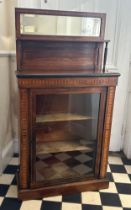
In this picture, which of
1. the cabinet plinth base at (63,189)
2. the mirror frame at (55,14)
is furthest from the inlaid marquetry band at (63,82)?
the cabinet plinth base at (63,189)

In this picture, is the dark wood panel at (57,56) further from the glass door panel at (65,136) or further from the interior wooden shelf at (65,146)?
the interior wooden shelf at (65,146)

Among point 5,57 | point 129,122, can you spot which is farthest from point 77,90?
point 129,122

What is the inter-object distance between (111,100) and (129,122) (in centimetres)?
76

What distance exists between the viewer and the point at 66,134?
5.63ft

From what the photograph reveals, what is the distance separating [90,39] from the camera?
5.08 feet

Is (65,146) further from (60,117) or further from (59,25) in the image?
(59,25)

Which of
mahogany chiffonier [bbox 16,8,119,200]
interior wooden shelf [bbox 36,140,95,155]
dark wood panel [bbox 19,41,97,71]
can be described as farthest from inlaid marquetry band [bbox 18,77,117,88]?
interior wooden shelf [bbox 36,140,95,155]

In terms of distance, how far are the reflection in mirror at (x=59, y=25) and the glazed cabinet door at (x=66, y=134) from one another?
0.47m

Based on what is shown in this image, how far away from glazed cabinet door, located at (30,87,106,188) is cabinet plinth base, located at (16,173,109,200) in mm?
32

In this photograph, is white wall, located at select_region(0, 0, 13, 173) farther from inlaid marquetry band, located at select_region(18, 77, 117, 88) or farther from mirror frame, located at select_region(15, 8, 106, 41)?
inlaid marquetry band, located at select_region(18, 77, 117, 88)

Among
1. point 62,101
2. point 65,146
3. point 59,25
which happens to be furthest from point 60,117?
point 59,25

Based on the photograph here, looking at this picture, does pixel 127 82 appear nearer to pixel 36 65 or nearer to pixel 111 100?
pixel 111 100

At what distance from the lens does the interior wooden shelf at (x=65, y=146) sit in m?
1.64

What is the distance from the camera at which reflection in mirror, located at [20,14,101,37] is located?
4.98 feet
